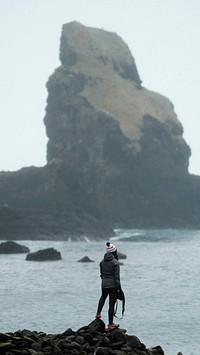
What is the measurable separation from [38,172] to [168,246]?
52594 mm

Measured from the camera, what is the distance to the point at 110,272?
2484cm

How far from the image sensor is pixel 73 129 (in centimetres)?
19150

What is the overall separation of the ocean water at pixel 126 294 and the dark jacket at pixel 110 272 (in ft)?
37.2

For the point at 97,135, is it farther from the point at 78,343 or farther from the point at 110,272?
the point at 78,343

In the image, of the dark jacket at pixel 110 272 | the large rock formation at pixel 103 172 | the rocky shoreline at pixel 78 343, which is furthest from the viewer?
the large rock formation at pixel 103 172

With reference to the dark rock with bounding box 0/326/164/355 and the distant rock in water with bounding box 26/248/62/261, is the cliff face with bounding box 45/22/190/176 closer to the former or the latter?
the distant rock in water with bounding box 26/248/62/261

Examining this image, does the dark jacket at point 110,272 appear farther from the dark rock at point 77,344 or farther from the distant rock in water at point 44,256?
the distant rock in water at point 44,256

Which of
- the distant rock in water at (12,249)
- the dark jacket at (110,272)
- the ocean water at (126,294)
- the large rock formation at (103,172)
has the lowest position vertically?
the ocean water at (126,294)

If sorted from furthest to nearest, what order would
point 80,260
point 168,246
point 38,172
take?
1. point 38,172
2. point 168,246
3. point 80,260

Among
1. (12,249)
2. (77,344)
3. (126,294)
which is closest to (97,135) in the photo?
(12,249)

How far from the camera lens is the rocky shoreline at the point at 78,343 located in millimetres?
21641

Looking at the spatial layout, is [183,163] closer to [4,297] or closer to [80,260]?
[80,260]

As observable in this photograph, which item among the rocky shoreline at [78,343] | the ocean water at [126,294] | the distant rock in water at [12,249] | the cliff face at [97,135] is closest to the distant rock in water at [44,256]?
the ocean water at [126,294]

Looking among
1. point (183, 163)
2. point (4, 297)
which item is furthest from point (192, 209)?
point (4, 297)
